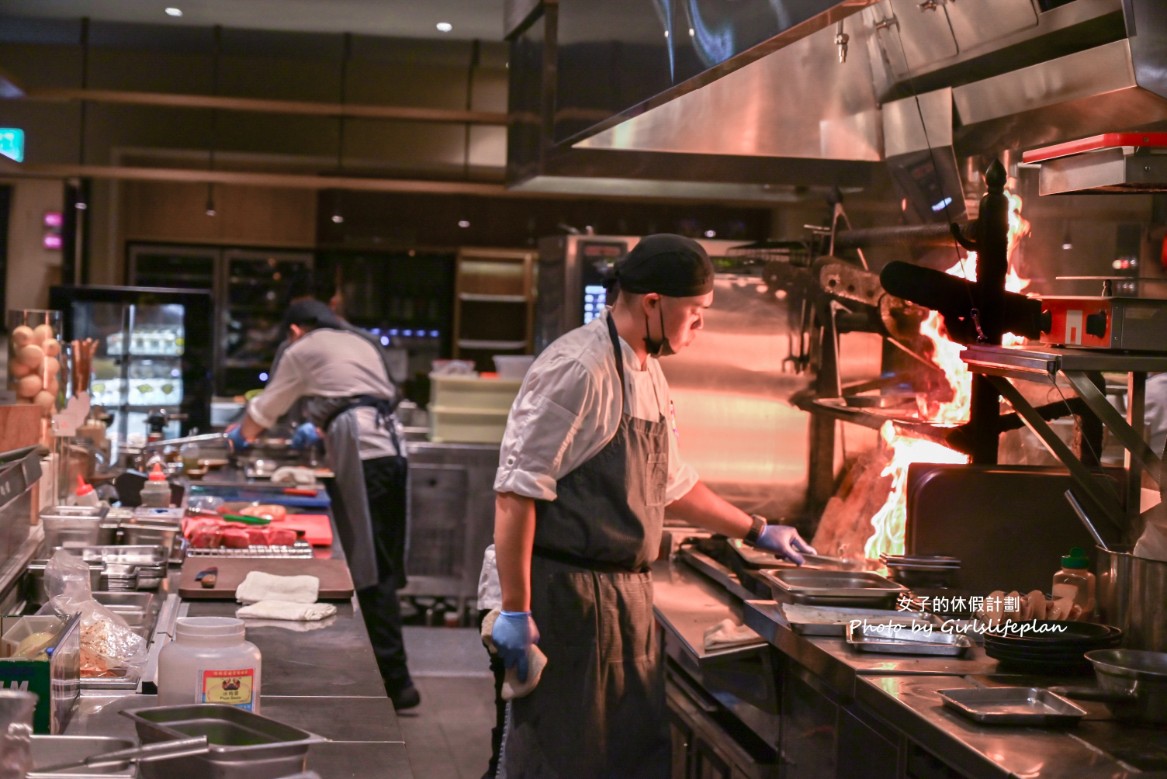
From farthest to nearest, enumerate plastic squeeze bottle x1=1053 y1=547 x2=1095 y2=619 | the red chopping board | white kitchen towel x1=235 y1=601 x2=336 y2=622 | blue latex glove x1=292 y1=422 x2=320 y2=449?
blue latex glove x1=292 y1=422 x2=320 y2=449 < the red chopping board < white kitchen towel x1=235 y1=601 x2=336 y2=622 < plastic squeeze bottle x1=1053 y1=547 x2=1095 y2=619

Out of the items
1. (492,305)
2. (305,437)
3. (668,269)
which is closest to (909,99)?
(668,269)

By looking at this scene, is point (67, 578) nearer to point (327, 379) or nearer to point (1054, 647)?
point (1054, 647)

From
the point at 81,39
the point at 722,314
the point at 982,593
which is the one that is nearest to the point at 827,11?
the point at 982,593

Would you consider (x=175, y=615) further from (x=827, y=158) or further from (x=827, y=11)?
(x=827, y=158)

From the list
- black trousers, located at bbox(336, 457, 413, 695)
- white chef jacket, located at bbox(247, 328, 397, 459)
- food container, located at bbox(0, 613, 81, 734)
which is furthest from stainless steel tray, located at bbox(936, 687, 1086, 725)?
white chef jacket, located at bbox(247, 328, 397, 459)

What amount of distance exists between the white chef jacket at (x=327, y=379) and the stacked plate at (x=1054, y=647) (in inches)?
139

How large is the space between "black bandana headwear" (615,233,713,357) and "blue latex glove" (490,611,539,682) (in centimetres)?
72

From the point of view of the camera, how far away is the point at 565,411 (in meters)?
2.77

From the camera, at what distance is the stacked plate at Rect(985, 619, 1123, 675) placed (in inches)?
92.9

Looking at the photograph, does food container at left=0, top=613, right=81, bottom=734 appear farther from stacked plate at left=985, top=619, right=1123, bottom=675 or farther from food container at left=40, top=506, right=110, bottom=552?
stacked plate at left=985, top=619, right=1123, bottom=675

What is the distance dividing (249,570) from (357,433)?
92.4 inches

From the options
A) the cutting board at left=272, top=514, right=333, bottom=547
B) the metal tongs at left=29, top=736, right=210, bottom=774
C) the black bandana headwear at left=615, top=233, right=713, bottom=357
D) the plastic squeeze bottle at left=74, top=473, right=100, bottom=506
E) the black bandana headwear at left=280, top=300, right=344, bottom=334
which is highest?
the black bandana headwear at left=615, top=233, right=713, bottom=357

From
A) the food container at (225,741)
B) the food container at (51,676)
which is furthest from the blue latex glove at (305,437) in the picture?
the food container at (225,741)

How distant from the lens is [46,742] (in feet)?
5.16
